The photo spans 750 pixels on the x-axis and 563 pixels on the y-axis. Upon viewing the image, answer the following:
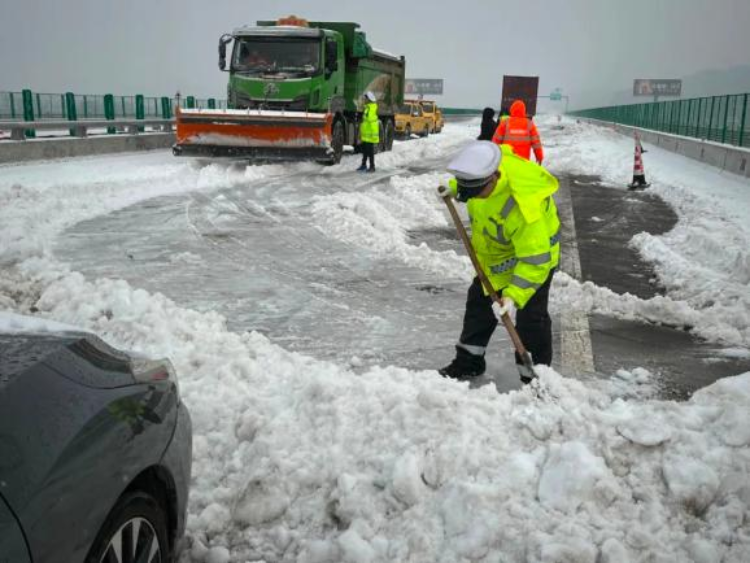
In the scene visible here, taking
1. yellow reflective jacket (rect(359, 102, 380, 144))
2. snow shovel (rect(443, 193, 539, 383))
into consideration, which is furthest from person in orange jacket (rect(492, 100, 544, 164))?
snow shovel (rect(443, 193, 539, 383))

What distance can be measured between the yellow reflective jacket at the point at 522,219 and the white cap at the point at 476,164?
0.15 metres

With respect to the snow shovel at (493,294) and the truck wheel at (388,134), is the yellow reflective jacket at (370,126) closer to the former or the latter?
the truck wheel at (388,134)

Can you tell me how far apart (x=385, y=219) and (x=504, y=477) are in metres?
6.97

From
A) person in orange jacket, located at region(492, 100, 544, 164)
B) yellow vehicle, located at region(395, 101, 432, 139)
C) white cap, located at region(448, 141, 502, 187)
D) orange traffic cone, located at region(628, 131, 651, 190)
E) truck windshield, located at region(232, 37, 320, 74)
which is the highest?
truck windshield, located at region(232, 37, 320, 74)

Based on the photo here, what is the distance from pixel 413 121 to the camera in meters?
34.8

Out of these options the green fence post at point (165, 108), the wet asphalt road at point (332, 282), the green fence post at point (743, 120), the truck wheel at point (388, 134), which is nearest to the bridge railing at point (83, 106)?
the green fence post at point (165, 108)

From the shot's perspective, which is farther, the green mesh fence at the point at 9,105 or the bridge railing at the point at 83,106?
the green mesh fence at the point at 9,105

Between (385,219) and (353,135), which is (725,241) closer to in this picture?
(385,219)

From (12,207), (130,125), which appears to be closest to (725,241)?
(12,207)

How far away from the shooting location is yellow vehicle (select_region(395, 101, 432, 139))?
3195 centimetres

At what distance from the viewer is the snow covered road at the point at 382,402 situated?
265 centimetres

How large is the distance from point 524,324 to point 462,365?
0.57 metres

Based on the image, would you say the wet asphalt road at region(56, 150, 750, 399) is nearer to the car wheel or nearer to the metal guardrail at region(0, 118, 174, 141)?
the car wheel

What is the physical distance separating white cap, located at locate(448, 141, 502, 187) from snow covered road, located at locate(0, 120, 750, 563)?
3.73ft
